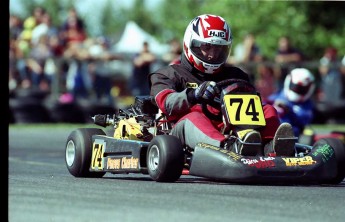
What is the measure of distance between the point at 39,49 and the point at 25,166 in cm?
1061

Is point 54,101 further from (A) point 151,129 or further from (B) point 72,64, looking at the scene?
(A) point 151,129

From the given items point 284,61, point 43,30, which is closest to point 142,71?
point 43,30

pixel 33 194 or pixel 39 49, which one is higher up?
pixel 39 49

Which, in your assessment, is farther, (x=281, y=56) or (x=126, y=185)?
(x=281, y=56)

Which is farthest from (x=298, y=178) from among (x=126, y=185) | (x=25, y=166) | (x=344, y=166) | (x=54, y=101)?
(x=54, y=101)

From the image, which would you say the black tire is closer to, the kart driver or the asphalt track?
the asphalt track

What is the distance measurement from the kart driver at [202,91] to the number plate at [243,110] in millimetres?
148

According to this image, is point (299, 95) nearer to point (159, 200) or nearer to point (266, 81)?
point (159, 200)

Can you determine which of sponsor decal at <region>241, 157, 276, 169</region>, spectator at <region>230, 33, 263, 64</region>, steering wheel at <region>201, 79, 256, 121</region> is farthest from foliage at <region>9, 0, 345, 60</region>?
sponsor decal at <region>241, 157, 276, 169</region>

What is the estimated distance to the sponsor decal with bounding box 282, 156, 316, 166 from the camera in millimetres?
8117

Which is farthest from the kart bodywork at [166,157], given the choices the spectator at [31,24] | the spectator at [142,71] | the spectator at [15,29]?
the spectator at [15,29]

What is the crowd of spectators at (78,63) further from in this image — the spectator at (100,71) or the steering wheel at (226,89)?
the steering wheel at (226,89)

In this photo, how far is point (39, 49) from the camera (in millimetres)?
21266

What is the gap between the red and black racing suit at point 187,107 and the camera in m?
8.45
